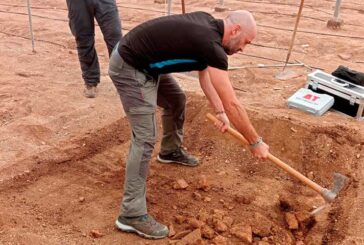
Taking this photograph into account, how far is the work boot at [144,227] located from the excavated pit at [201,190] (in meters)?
0.05

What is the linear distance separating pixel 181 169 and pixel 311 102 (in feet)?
6.04

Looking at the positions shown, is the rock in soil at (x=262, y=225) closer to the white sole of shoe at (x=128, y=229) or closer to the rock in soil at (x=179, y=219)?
the rock in soil at (x=179, y=219)

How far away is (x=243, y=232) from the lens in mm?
3330

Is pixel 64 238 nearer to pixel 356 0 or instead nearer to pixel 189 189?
pixel 189 189

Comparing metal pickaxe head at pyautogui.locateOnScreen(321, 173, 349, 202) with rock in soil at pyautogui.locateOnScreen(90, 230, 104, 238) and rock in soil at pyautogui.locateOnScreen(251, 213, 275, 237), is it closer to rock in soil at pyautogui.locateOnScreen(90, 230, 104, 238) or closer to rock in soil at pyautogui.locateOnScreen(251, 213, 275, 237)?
rock in soil at pyautogui.locateOnScreen(251, 213, 275, 237)

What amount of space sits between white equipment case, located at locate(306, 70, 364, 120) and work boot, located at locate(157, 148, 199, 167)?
6.41ft

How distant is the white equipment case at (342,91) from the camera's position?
5.09 meters

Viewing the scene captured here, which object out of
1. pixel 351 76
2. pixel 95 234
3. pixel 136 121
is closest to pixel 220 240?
pixel 95 234

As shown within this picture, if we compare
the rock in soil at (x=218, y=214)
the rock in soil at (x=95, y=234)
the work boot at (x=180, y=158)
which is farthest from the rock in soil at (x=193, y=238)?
the work boot at (x=180, y=158)

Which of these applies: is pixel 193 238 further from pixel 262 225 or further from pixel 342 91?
pixel 342 91

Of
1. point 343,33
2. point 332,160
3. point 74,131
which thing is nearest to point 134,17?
point 343,33

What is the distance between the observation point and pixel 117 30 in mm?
5328

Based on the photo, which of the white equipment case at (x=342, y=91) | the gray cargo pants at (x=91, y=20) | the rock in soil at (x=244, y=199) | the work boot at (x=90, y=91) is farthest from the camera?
the work boot at (x=90, y=91)

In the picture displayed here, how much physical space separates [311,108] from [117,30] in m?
2.32
